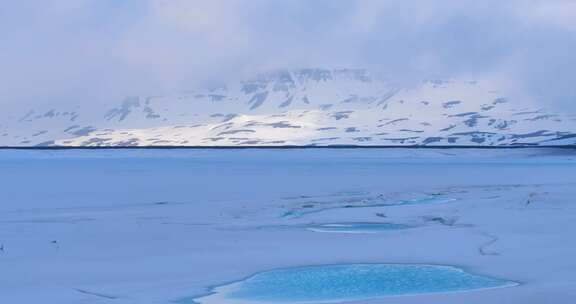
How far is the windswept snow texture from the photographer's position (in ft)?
65.0

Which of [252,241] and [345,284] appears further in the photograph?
[252,241]

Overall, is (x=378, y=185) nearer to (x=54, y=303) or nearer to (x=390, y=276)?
(x=390, y=276)

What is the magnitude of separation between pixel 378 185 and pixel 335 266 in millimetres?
36691

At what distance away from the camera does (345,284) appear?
2109cm

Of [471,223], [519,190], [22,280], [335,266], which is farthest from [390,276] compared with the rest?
[519,190]

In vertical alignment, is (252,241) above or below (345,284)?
above

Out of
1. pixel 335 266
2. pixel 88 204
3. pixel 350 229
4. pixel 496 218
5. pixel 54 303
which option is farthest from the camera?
pixel 88 204

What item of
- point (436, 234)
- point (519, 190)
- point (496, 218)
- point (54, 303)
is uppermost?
point (519, 190)

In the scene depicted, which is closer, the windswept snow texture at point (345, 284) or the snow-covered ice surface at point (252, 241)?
the windswept snow texture at point (345, 284)

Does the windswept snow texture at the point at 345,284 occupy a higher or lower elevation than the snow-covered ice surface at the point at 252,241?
lower

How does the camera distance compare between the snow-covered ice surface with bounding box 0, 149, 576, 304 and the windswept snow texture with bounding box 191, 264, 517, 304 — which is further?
the snow-covered ice surface with bounding box 0, 149, 576, 304

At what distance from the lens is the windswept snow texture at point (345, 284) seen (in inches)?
780

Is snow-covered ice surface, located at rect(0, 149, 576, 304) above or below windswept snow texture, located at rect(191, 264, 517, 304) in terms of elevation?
above

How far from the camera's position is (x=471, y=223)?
1305 inches
